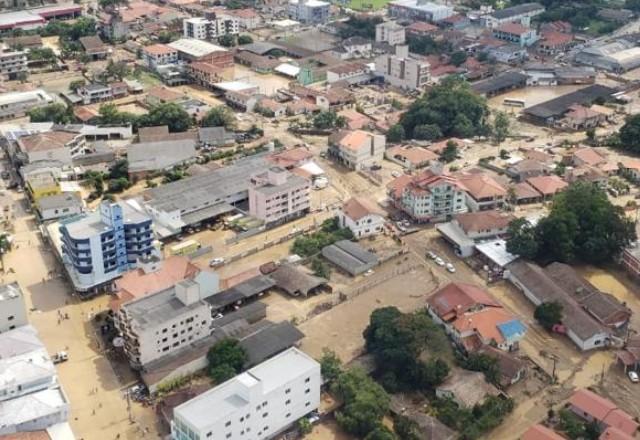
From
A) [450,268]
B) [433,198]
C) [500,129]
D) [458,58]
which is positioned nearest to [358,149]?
[433,198]

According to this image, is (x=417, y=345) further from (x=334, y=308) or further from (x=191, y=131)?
(x=191, y=131)

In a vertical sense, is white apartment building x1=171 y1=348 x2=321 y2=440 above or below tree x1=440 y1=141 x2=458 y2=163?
above

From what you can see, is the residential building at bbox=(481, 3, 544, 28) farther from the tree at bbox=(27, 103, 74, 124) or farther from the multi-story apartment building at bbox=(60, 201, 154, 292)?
the multi-story apartment building at bbox=(60, 201, 154, 292)

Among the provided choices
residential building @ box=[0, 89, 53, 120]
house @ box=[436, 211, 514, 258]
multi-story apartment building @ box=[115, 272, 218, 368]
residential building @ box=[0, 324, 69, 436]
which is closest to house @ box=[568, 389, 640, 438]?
house @ box=[436, 211, 514, 258]

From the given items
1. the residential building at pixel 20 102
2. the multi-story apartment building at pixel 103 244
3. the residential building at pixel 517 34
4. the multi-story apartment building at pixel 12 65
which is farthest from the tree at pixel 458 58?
the multi-story apartment building at pixel 103 244

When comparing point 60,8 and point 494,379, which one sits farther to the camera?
point 60,8

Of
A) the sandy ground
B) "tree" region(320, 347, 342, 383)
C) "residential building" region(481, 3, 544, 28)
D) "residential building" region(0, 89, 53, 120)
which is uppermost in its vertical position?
"residential building" region(481, 3, 544, 28)

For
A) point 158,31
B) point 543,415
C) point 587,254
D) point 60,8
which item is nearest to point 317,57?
point 158,31

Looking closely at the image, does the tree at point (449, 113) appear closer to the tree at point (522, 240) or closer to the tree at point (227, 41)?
the tree at point (522, 240)
